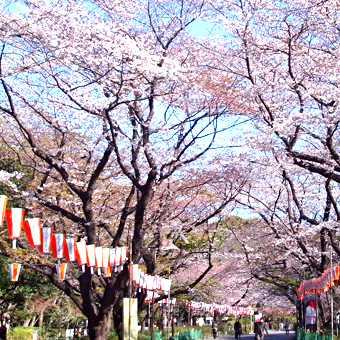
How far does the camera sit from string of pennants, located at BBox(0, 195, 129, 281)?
9.66 m

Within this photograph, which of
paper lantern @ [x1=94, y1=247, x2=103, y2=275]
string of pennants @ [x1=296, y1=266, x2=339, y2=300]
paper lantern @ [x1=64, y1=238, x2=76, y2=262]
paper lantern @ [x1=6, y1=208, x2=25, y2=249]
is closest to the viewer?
paper lantern @ [x1=6, y1=208, x2=25, y2=249]

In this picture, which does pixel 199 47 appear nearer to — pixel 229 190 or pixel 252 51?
pixel 252 51

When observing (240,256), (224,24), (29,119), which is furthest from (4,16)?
(240,256)

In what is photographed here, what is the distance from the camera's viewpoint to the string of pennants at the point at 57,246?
31.7ft

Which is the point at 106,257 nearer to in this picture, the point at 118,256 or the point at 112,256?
the point at 112,256

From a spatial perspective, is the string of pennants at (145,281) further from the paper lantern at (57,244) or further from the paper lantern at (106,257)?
the paper lantern at (57,244)

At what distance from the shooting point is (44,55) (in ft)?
39.1

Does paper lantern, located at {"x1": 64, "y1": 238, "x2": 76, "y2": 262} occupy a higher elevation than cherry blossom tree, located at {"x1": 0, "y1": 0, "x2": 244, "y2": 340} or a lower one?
lower

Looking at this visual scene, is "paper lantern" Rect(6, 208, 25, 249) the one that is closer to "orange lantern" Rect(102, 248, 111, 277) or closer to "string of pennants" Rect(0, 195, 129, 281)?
"string of pennants" Rect(0, 195, 129, 281)

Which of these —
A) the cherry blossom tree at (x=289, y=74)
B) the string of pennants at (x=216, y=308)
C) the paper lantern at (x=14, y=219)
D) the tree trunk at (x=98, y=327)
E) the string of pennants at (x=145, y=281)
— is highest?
the cherry blossom tree at (x=289, y=74)

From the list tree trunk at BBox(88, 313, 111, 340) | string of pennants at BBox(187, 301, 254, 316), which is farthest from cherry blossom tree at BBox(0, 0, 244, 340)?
string of pennants at BBox(187, 301, 254, 316)

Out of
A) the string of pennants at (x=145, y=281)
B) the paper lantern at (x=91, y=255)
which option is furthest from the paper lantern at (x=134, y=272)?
the paper lantern at (x=91, y=255)

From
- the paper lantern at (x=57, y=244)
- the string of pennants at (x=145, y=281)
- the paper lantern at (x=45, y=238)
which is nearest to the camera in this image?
the paper lantern at (x=45, y=238)

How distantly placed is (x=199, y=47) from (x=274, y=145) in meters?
3.05
